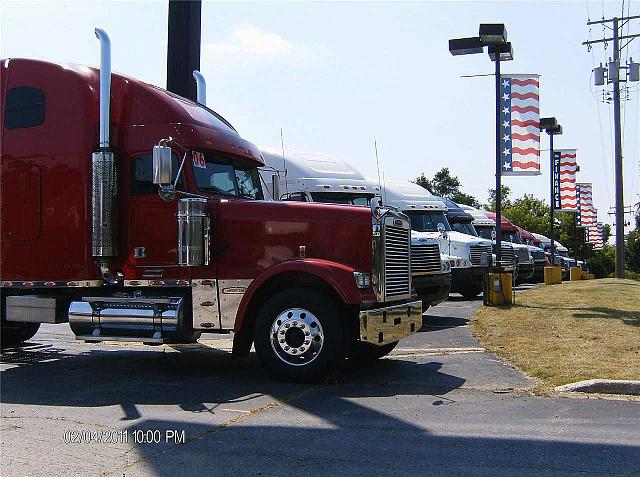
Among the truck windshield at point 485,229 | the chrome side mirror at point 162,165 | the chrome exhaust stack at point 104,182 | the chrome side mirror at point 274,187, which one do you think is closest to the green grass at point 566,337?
the chrome side mirror at point 274,187

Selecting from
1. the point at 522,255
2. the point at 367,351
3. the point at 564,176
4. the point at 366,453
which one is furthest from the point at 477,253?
the point at 564,176

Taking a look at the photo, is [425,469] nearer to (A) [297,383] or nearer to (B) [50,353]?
(A) [297,383]

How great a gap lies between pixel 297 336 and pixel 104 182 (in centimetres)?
303

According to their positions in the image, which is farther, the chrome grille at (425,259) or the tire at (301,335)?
the chrome grille at (425,259)

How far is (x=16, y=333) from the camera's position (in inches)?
422

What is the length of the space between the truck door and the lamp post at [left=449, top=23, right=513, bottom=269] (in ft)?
34.7

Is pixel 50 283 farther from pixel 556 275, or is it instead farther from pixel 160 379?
pixel 556 275

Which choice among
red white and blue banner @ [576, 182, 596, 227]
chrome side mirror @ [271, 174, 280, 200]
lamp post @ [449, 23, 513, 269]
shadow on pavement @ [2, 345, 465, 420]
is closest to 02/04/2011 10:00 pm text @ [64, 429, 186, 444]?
shadow on pavement @ [2, 345, 465, 420]

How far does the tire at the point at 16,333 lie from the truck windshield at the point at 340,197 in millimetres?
5417

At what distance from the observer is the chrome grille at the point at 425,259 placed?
1079 cm

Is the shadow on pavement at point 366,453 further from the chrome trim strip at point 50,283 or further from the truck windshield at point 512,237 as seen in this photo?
the truck windshield at point 512,237

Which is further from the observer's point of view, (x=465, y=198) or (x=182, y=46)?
(x=465, y=198)

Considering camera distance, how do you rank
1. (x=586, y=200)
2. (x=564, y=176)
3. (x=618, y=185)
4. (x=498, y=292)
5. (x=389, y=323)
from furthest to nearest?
(x=586, y=200) → (x=618, y=185) → (x=564, y=176) → (x=498, y=292) → (x=389, y=323)

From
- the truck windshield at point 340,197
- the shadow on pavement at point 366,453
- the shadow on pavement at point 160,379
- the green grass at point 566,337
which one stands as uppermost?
the truck windshield at point 340,197
